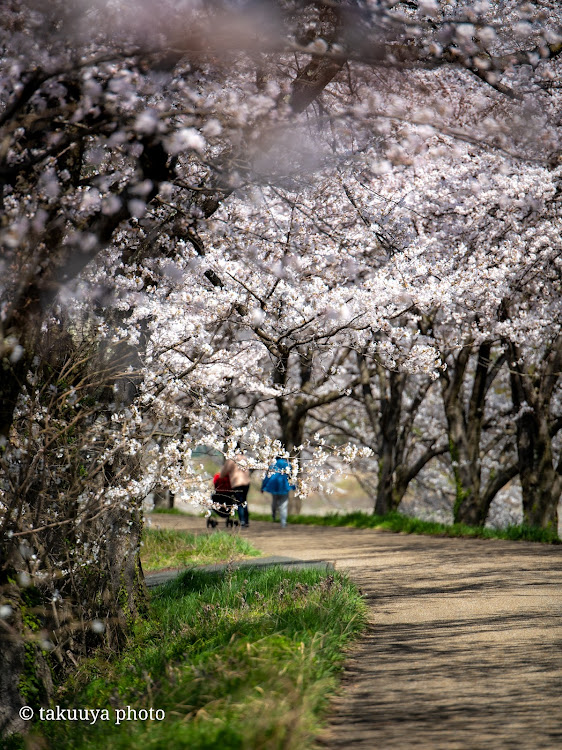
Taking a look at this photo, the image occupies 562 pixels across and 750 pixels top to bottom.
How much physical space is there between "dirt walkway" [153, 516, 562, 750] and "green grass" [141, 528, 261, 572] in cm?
200

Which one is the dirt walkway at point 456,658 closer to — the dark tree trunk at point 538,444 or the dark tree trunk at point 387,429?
the dark tree trunk at point 538,444

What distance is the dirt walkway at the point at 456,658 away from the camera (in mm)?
4449

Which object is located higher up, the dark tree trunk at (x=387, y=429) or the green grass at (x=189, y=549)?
the dark tree trunk at (x=387, y=429)

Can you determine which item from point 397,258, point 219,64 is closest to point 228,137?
point 219,64

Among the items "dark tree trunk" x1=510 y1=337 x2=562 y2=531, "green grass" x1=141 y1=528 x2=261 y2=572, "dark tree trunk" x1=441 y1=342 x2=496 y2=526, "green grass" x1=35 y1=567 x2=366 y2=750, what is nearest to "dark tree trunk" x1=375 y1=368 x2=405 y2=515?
"dark tree trunk" x1=441 y1=342 x2=496 y2=526

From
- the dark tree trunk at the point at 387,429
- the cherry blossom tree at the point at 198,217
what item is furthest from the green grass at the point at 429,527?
the cherry blossom tree at the point at 198,217

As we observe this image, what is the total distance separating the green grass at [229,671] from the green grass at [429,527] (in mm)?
5612

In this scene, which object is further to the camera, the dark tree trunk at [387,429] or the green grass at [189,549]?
the dark tree trunk at [387,429]

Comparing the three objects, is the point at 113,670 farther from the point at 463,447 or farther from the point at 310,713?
the point at 463,447

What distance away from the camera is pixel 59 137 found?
6.15 meters

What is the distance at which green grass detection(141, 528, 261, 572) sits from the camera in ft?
40.6

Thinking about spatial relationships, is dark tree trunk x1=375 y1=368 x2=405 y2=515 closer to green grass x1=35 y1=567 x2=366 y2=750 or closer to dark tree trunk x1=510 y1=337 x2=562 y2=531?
dark tree trunk x1=510 y1=337 x2=562 y2=531

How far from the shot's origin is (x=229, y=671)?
505 cm

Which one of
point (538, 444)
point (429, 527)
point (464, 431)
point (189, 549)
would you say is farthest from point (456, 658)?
point (464, 431)
